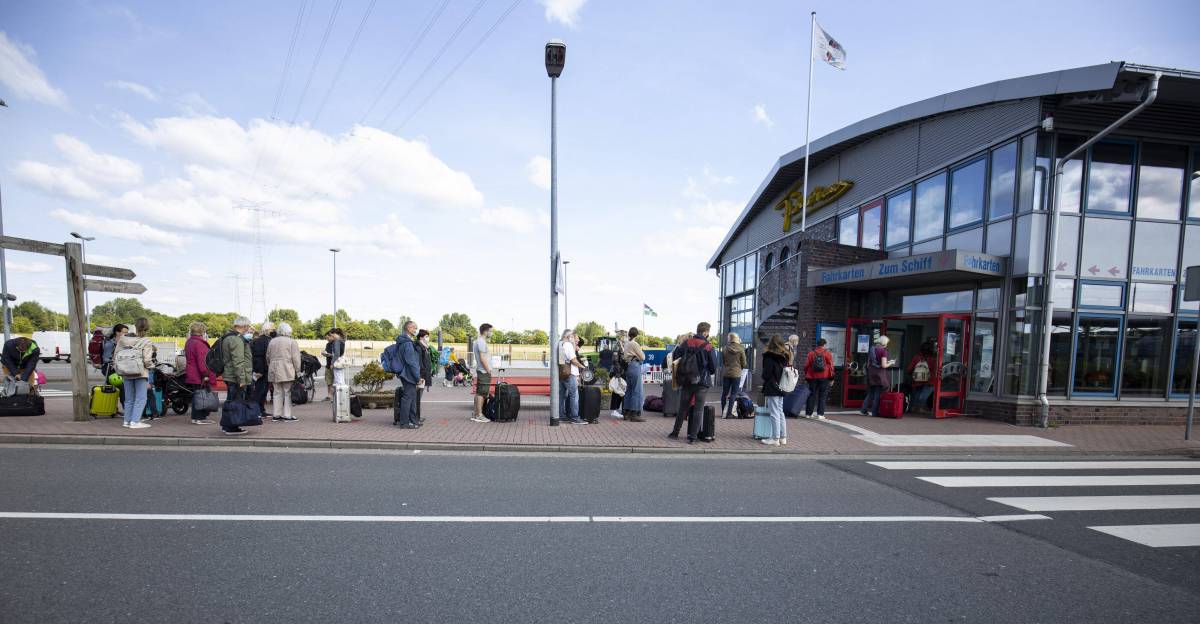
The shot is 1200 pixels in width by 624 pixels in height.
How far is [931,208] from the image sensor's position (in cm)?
1403

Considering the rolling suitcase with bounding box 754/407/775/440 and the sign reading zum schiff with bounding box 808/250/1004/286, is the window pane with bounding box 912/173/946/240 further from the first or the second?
the rolling suitcase with bounding box 754/407/775/440

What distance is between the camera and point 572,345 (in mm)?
10672

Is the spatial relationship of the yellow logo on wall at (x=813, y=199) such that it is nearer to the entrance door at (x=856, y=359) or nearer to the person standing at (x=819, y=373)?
the entrance door at (x=856, y=359)

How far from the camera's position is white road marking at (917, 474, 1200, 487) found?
6.75 m

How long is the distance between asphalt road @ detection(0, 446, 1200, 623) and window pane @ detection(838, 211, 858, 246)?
40.3 feet

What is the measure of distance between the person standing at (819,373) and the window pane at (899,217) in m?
5.24

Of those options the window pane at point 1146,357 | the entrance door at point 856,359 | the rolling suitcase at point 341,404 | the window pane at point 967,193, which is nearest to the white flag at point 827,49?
the window pane at point 967,193

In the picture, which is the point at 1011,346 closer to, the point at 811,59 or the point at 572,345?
the point at 572,345

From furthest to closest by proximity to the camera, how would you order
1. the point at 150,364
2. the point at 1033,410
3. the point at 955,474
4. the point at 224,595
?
the point at 1033,410 < the point at 150,364 < the point at 955,474 < the point at 224,595

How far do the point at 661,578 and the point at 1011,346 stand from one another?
11.4 metres

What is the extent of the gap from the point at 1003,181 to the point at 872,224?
436 cm

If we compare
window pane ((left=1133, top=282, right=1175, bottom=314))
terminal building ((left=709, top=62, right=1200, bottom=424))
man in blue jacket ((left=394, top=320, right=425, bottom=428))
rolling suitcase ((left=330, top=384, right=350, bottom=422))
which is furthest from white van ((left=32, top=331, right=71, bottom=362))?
window pane ((left=1133, top=282, right=1175, bottom=314))

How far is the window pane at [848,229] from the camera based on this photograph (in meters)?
17.2

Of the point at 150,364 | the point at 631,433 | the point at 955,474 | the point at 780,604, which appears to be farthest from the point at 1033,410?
the point at 150,364
